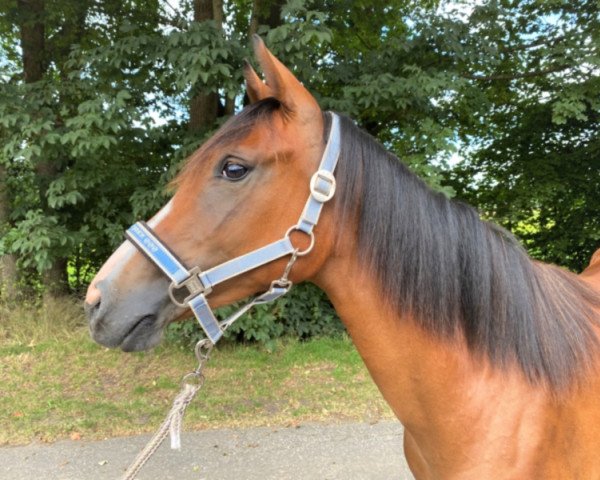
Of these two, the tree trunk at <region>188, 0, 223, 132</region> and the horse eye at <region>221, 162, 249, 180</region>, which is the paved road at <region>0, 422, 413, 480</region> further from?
the tree trunk at <region>188, 0, 223, 132</region>

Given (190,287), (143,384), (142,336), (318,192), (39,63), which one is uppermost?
(39,63)

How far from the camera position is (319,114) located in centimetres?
136

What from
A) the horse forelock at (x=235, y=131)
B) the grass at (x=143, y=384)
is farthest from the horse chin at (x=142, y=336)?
the grass at (x=143, y=384)

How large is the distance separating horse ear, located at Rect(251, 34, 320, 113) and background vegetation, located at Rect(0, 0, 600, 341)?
2.88 m

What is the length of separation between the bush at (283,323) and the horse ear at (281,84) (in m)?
4.04

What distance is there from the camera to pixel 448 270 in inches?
54.6

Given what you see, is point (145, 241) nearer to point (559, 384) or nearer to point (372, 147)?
point (372, 147)

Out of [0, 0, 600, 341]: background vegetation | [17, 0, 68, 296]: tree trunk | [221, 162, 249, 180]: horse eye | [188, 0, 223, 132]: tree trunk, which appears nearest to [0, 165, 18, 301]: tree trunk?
[0, 0, 600, 341]: background vegetation

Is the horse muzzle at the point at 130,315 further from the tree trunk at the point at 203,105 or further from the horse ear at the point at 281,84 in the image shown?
the tree trunk at the point at 203,105

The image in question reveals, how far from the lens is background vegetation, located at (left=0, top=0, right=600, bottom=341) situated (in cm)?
432

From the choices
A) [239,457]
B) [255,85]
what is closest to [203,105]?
[239,457]

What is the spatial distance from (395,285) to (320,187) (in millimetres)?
386

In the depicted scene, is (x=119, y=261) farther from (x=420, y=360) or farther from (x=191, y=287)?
(x=420, y=360)

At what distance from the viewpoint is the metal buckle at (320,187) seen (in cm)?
129
